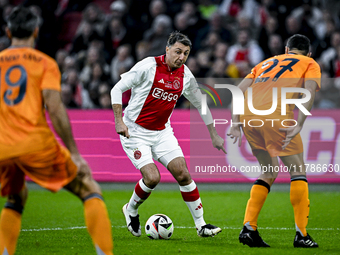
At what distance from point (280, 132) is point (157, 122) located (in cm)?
158

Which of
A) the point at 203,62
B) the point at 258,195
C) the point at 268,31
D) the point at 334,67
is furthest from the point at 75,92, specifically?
A: the point at 258,195

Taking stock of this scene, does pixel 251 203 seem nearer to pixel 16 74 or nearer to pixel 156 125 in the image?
pixel 156 125

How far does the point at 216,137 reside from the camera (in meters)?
5.98

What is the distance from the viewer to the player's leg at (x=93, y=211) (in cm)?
370

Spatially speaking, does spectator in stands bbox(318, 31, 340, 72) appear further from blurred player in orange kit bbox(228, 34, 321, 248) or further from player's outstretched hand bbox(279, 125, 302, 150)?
player's outstretched hand bbox(279, 125, 302, 150)

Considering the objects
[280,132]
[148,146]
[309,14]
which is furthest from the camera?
[309,14]

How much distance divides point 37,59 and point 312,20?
9.55 metres

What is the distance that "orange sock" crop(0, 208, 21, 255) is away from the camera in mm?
3947

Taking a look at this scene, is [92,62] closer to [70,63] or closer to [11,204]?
[70,63]

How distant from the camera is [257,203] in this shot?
525 cm

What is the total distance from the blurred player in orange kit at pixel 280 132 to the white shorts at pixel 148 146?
95 centimetres

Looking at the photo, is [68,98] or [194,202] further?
[68,98]

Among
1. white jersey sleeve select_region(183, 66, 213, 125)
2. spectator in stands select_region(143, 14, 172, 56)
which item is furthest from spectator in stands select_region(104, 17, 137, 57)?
white jersey sleeve select_region(183, 66, 213, 125)

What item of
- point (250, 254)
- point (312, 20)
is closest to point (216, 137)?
point (250, 254)
